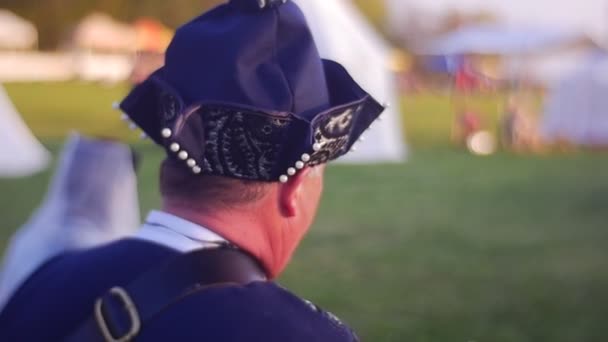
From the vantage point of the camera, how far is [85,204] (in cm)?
269

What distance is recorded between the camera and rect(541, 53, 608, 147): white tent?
17.7m

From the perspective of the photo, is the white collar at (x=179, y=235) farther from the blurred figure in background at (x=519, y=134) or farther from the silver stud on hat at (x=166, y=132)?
the blurred figure in background at (x=519, y=134)

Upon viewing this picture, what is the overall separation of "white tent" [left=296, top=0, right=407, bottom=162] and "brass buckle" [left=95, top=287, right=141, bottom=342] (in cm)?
987

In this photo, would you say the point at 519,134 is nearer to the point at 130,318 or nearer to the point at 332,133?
the point at 332,133

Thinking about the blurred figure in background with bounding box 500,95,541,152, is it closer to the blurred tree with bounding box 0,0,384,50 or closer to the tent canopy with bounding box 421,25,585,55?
the tent canopy with bounding box 421,25,585,55

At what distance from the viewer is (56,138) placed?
16.1 metres

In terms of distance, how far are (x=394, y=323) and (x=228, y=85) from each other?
387 cm

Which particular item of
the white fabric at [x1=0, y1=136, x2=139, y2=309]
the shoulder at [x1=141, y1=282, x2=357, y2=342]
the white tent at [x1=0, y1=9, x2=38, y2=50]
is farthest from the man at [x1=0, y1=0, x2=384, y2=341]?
the white tent at [x1=0, y1=9, x2=38, y2=50]

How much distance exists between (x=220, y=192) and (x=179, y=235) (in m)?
0.11

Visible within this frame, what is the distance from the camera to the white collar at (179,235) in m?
1.57

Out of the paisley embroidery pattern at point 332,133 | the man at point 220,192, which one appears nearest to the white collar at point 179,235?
the man at point 220,192

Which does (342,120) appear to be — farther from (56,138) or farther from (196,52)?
(56,138)

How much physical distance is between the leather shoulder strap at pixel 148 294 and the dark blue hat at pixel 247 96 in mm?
183

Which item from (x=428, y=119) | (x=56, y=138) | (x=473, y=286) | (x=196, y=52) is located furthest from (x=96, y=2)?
(x=196, y=52)
